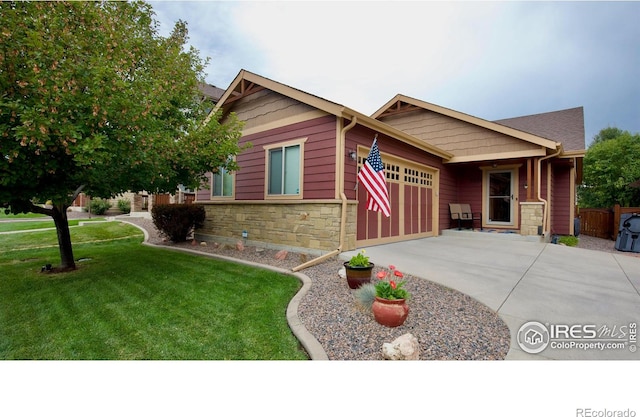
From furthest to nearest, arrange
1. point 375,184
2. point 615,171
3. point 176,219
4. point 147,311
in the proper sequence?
point 615,171 < point 176,219 < point 375,184 < point 147,311

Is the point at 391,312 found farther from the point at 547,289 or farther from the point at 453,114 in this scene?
the point at 453,114

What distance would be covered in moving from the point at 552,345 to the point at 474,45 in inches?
177

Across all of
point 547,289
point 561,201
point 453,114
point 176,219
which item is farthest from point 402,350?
point 561,201

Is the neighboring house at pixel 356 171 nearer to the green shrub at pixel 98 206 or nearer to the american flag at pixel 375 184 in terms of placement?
the american flag at pixel 375 184

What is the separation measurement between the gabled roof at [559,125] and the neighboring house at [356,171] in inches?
6.6

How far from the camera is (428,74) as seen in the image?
644 centimetres

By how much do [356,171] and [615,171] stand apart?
86.9 ft

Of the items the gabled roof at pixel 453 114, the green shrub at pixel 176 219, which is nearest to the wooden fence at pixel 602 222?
the gabled roof at pixel 453 114

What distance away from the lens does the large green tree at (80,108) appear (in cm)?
317

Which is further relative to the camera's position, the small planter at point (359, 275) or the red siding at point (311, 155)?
the red siding at point (311, 155)

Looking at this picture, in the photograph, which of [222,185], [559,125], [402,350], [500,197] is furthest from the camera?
[559,125]

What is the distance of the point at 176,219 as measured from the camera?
321 inches
